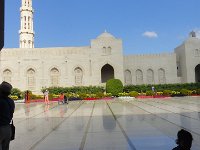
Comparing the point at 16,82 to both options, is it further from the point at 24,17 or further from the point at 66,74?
the point at 24,17

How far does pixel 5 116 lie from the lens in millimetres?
4535

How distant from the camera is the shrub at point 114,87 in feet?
120

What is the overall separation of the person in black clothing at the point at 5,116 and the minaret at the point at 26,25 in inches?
2252

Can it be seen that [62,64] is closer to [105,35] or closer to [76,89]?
[76,89]

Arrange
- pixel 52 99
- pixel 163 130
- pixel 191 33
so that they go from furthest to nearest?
pixel 191 33 < pixel 52 99 < pixel 163 130

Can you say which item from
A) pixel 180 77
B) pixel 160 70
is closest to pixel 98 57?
pixel 160 70

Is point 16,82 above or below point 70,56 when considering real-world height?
below

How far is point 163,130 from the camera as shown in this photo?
920 centimetres

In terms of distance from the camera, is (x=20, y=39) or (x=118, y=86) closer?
(x=118, y=86)

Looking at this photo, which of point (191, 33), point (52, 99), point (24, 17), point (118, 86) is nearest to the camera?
point (52, 99)

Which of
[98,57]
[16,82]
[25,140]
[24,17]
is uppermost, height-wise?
[24,17]

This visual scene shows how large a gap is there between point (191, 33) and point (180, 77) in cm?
833

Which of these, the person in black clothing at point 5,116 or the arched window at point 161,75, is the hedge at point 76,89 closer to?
the arched window at point 161,75

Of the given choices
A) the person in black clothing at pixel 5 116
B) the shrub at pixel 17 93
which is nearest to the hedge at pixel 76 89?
the shrub at pixel 17 93
